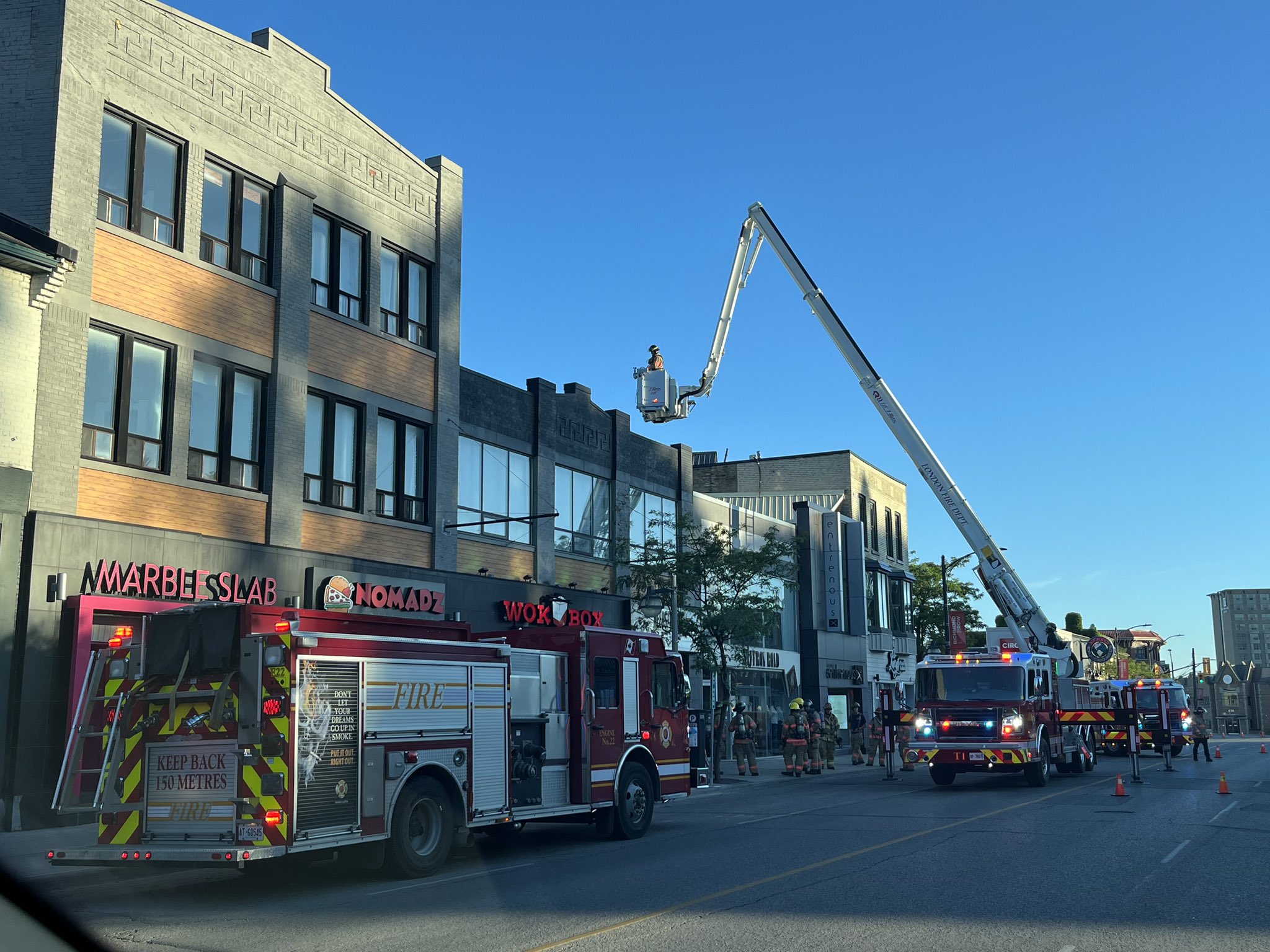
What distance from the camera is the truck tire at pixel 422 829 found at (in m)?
11.9

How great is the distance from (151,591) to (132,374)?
343 centimetres

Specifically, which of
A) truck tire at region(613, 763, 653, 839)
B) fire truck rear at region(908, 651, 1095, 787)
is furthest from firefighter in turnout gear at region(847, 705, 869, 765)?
truck tire at region(613, 763, 653, 839)

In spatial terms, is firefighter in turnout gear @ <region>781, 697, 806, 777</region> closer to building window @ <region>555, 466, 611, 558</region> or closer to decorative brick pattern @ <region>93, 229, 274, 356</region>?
building window @ <region>555, 466, 611, 558</region>

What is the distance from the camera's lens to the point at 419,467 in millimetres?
24641

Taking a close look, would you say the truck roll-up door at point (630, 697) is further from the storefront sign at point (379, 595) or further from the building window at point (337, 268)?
the building window at point (337, 268)

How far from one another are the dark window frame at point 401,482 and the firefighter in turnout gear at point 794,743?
1086 cm

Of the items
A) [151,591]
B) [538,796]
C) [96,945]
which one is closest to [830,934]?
[96,945]

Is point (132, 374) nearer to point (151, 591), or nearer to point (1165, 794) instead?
point (151, 591)

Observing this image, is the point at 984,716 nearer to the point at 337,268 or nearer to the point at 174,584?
the point at 174,584

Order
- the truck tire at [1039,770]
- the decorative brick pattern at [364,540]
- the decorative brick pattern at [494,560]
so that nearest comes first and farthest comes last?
the decorative brick pattern at [364,540] < the truck tire at [1039,770] < the decorative brick pattern at [494,560]

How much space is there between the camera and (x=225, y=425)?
20.0 metres

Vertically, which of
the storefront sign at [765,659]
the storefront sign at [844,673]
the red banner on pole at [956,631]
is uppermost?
the red banner on pole at [956,631]

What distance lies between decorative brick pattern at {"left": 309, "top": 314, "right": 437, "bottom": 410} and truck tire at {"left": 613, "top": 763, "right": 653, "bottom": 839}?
10283mm

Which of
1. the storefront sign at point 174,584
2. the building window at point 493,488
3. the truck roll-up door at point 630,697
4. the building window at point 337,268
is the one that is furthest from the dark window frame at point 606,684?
the building window at point 337,268
